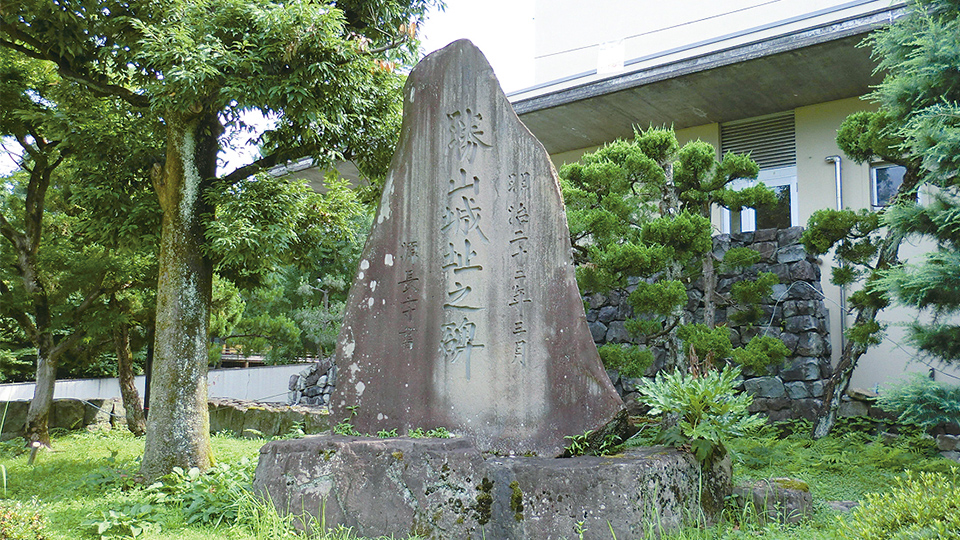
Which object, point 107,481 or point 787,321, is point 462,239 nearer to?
point 107,481

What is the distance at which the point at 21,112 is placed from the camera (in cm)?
869

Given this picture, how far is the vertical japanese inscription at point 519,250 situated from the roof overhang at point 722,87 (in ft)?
18.5

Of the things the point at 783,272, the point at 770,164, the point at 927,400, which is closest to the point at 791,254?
the point at 783,272

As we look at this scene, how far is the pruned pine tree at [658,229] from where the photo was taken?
8383mm

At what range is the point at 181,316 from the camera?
7.40m

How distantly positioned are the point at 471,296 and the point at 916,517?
3.50m

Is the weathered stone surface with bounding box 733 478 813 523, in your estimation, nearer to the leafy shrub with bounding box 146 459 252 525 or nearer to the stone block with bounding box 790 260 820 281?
the leafy shrub with bounding box 146 459 252 525

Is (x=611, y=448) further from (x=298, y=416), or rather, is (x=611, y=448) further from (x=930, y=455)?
(x=298, y=416)

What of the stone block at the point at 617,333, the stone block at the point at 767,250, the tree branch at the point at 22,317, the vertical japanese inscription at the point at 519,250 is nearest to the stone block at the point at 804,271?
the stone block at the point at 767,250

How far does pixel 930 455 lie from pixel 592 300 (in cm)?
582

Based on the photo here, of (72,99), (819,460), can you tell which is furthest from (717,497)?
(72,99)

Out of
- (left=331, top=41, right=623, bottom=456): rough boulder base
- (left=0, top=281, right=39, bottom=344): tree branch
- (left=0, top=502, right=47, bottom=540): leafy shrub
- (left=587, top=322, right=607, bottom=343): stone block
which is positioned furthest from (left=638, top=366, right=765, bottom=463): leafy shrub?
(left=0, top=281, right=39, bottom=344): tree branch

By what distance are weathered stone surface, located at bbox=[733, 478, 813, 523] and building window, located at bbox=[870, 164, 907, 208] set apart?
7.24 m

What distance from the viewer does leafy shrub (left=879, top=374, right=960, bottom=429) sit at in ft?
18.2
